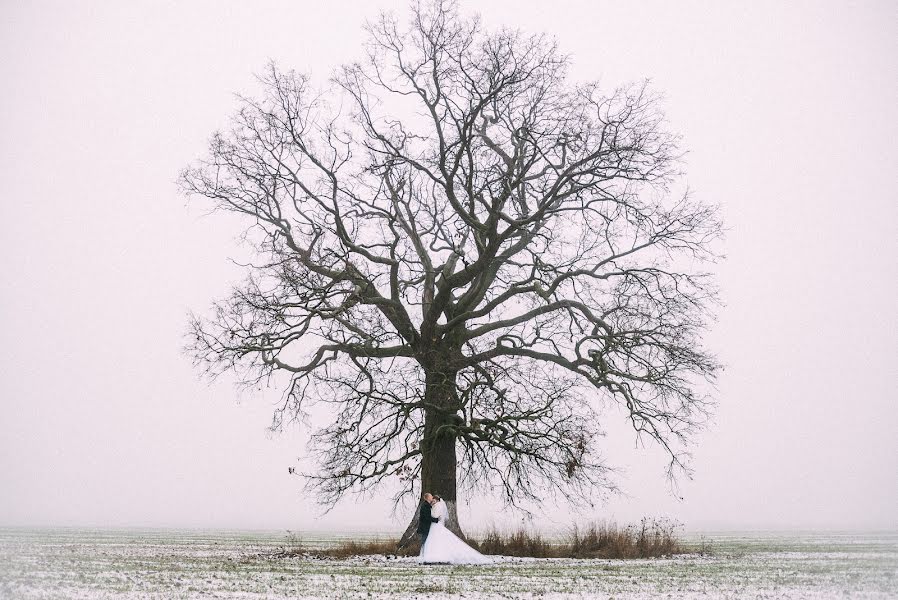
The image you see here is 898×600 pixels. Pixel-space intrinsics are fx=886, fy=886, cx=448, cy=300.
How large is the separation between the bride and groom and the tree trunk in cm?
155

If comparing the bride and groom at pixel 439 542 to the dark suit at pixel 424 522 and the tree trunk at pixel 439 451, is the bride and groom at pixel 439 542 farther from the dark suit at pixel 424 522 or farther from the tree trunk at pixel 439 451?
the tree trunk at pixel 439 451

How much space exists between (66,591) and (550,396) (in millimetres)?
11093

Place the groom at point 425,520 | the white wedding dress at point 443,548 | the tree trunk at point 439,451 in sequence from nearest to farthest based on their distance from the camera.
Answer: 1. the white wedding dress at point 443,548
2. the groom at point 425,520
3. the tree trunk at point 439,451

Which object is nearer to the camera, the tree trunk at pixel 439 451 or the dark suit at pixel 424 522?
the dark suit at pixel 424 522

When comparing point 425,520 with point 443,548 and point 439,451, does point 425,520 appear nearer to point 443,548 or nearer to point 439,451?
point 443,548

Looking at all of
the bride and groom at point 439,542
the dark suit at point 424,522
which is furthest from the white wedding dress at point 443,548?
the dark suit at point 424,522

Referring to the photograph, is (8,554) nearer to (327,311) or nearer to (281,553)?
(281,553)

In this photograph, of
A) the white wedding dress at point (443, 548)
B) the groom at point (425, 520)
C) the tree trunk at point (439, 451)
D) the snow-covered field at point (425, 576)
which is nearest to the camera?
the snow-covered field at point (425, 576)

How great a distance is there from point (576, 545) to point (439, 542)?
3.97 m

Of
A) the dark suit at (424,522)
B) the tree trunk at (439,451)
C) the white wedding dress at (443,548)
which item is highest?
the tree trunk at (439,451)

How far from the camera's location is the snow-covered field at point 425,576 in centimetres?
1195

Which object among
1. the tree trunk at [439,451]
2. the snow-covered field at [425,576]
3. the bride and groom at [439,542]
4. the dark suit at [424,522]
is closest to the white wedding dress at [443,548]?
the bride and groom at [439,542]

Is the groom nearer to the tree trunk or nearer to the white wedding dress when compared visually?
the white wedding dress

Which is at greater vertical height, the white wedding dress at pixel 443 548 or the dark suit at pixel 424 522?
the dark suit at pixel 424 522
